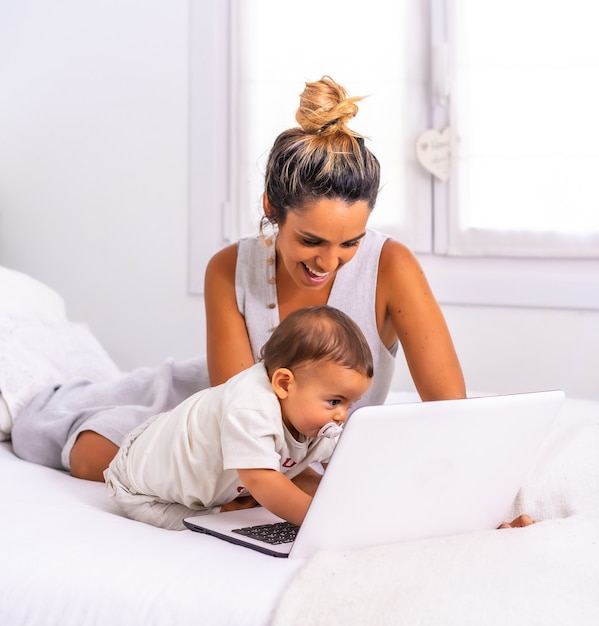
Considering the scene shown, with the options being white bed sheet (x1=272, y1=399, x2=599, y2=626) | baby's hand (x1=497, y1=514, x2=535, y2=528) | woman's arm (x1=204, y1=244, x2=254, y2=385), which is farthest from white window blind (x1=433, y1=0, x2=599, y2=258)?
white bed sheet (x1=272, y1=399, x2=599, y2=626)

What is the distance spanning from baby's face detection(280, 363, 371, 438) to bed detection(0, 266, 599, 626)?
188mm

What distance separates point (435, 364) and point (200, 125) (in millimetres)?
1599

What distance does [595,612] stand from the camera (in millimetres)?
900

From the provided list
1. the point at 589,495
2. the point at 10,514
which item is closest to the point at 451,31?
the point at 589,495

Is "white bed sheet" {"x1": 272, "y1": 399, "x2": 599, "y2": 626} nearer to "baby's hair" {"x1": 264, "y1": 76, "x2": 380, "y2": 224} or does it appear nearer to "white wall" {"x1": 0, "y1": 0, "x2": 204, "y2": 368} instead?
"baby's hair" {"x1": 264, "y1": 76, "x2": 380, "y2": 224}

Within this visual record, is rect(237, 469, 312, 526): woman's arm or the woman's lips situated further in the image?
the woman's lips

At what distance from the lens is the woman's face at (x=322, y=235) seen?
4.83 ft

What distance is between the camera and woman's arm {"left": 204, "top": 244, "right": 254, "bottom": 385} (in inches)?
64.2

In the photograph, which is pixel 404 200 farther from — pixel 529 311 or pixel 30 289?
pixel 30 289

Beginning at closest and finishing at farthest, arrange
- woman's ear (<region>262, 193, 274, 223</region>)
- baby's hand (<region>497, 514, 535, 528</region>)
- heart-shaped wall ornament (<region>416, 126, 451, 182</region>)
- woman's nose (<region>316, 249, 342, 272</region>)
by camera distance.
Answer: baby's hand (<region>497, 514, 535, 528</region>), woman's nose (<region>316, 249, 342, 272</region>), woman's ear (<region>262, 193, 274, 223</region>), heart-shaped wall ornament (<region>416, 126, 451, 182</region>)

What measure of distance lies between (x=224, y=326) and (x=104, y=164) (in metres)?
1.51

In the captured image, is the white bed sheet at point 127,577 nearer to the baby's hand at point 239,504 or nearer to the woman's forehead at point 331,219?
the baby's hand at point 239,504

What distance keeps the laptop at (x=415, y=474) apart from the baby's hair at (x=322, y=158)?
502 millimetres

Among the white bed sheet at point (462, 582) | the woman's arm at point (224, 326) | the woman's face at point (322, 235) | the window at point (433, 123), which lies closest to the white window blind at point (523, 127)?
the window at point (433, 123)
